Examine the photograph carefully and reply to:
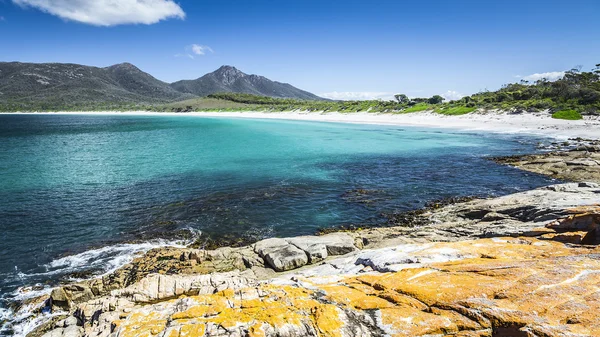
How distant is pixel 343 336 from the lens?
4895mm

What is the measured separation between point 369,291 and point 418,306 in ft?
3.84

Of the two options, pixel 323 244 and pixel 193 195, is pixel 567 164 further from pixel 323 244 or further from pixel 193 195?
pixel 193 195

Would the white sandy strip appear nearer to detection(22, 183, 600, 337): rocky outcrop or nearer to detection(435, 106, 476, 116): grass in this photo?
detection(435, 106, 476, 116): grass

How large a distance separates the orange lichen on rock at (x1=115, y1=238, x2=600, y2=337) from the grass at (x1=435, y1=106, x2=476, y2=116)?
276 ft

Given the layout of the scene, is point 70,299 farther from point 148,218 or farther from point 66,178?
point 66,178

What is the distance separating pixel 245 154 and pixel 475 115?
66.0m

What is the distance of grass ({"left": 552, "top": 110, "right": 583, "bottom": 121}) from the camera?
56531mm

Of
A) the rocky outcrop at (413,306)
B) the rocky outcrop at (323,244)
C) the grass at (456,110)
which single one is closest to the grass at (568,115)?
the grass at (456,110)

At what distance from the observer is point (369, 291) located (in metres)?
6.42

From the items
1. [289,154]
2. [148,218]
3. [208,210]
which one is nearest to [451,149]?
[289,154]

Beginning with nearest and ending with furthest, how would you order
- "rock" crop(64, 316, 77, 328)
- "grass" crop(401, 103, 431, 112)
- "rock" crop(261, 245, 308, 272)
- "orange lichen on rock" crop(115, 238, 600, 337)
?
"orange lichen on rock" crop(115, 238, 600, 337) → "rock" crop(64, 316, 77, 328) → "rock" crop(261, 245, 308, 272) → "grass" crop(401, 103, 431, 112)

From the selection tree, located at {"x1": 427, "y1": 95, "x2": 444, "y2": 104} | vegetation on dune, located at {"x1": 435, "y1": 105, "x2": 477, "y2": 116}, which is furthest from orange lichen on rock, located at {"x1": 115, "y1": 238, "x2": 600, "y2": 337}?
tree, located at {"x1": 427, "y1": 95, "x2": 444, "y2": 104}

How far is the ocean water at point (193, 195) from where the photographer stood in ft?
46.2

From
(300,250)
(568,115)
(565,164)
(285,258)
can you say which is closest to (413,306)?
(285,258)
